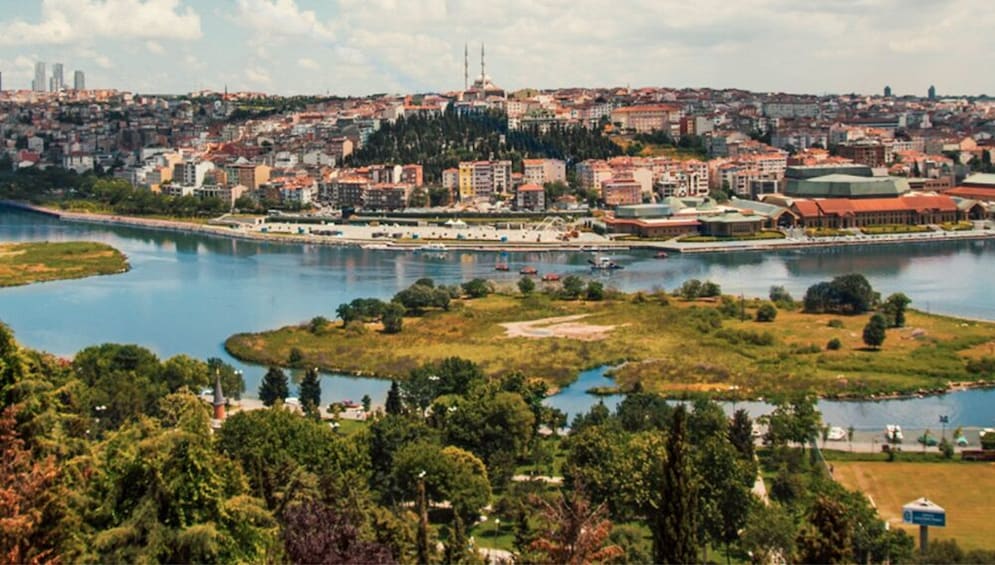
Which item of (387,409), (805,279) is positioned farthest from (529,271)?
(387,409)

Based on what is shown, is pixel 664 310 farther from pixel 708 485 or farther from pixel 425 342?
pixel 708 485

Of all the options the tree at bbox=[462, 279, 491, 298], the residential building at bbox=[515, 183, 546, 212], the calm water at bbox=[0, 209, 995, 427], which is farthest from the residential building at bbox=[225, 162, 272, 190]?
the tree at bbox=[462, 279, 491, 298]

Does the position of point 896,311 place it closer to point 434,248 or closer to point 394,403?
point 394,403

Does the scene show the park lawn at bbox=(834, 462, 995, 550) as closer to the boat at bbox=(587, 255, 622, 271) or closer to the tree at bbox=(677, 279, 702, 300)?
the tree at bbox=(677, 279, 702, 300)

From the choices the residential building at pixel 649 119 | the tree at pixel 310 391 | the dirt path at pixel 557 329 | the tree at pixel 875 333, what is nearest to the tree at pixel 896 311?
the tree at pixel 875 333

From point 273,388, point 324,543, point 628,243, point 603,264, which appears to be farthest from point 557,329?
point 628,243

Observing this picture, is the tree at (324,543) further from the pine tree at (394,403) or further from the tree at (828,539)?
the pine tree at (394,403)
